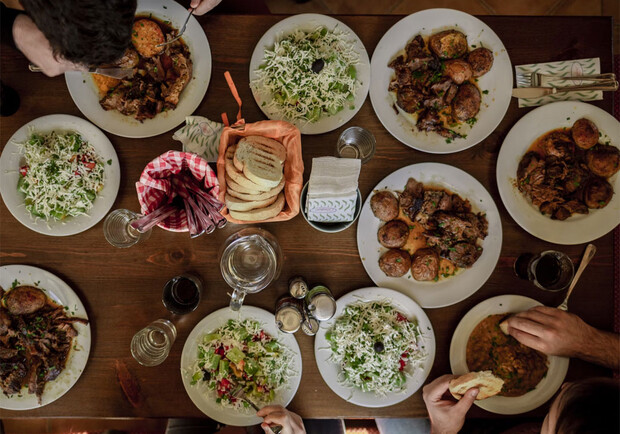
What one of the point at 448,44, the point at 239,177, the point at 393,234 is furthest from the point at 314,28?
the point at 393,234

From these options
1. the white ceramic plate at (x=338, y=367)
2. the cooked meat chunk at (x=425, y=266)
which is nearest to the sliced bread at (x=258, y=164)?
the white ceramic plate at (x=338, y=367)

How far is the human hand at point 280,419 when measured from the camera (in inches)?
80.0

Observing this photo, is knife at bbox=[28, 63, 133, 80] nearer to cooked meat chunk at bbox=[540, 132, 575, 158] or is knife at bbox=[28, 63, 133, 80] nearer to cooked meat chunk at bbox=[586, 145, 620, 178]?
cooked meat chunk at bbox=[540, 132, 575, 158]

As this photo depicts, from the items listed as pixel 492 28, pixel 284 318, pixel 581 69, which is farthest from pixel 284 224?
pixel 581 69

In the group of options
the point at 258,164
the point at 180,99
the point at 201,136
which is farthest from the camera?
the point at 180,99

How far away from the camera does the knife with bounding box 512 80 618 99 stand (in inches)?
84.6

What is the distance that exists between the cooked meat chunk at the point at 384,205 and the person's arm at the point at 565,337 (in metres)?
0.81

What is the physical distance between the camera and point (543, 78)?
219cm

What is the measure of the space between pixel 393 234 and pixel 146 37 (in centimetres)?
157

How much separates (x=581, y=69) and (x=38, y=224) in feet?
9.49

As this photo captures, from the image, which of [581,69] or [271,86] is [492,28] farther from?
[271,86]

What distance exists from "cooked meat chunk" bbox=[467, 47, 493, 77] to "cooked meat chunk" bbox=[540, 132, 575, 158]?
19.1 inches

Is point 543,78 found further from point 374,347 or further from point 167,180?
point 167,180

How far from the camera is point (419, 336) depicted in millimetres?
2160
